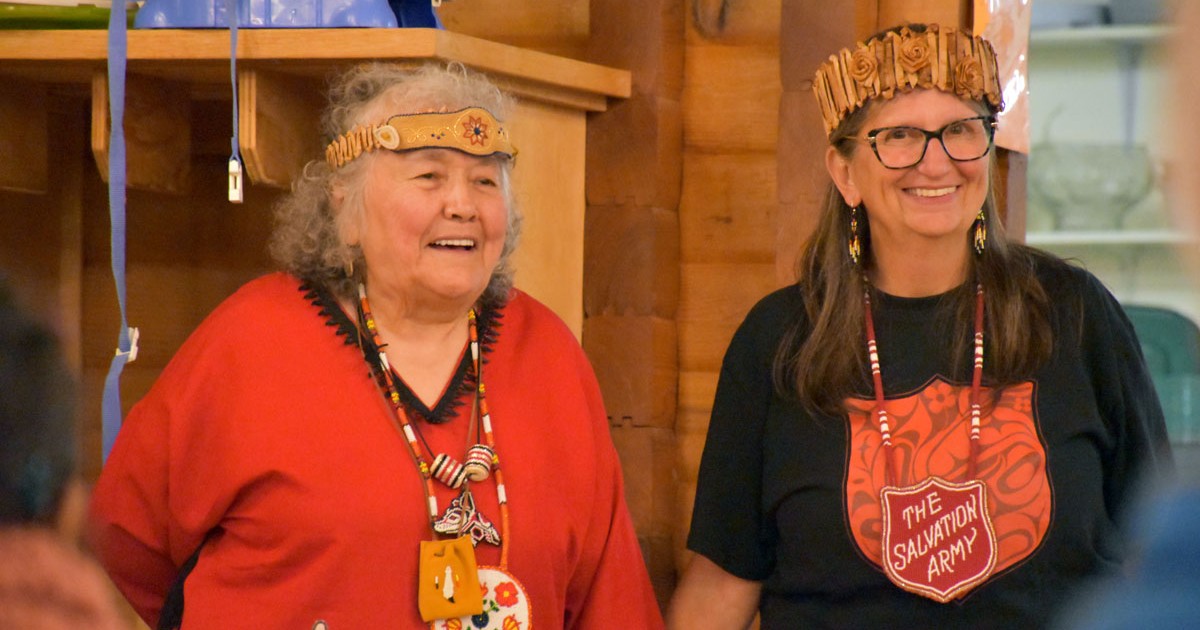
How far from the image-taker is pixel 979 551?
204 cm

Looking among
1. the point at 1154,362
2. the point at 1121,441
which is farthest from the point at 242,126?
the point at 1154,362

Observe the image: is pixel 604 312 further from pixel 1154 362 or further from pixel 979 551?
pixel 1154 362

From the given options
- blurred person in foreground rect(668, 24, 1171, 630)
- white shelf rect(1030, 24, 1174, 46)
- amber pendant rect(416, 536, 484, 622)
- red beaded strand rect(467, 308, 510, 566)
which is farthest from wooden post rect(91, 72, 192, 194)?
white shelf rect(1030, 24, 1174, 46)

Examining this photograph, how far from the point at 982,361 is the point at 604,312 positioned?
800 mm

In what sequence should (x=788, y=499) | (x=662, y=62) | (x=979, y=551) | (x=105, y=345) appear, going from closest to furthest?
(x=979, y=551) < (x=788, y=499) < (x=662, y=62) < (x=105, y=345)

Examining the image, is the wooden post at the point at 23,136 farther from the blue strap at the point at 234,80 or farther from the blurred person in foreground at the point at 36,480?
the blurred person in foreground at the point at 36,480

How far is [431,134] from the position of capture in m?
2.17

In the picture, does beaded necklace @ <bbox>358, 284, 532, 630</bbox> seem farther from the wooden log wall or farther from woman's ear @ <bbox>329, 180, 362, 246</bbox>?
the wooden log wall

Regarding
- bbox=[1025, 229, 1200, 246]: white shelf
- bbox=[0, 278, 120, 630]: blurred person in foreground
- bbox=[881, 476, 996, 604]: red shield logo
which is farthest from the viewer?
bbox=[1025, 229, 1200, 246]: white shelf

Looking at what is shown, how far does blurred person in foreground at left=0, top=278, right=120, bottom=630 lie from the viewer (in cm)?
87

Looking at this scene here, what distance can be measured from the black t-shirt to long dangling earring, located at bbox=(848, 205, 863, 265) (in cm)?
8

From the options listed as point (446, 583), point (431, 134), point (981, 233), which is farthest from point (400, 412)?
point (981, 233)

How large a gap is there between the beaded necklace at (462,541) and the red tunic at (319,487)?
0.06ft

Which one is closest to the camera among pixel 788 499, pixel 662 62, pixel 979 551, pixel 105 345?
pixel 979 551
